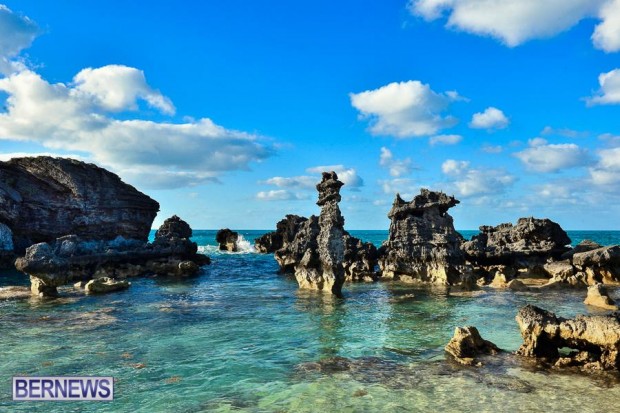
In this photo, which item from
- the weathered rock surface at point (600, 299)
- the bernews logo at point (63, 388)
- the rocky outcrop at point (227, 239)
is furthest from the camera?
the rocky outcrop at point (227, 239)

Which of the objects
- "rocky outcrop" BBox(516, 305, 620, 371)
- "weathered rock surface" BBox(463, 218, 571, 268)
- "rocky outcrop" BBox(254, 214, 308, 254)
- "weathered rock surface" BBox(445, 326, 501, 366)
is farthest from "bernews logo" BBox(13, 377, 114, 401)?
"rocky outcrop" BBox(254, 214, 308, 254)

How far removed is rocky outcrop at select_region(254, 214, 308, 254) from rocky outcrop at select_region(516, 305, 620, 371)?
4870 centimetres

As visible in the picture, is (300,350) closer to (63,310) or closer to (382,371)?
(382,371)

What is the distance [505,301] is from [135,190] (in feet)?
195

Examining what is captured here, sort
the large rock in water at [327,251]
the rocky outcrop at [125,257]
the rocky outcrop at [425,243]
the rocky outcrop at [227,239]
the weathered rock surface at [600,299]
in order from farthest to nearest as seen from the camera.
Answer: the rocky outcrop at [227,239]
the rocky outcrop at [125,257]
the rocky outcrop at [425,243]
the large rock in water at [327,251]
the weathered rock surface at [600,299]

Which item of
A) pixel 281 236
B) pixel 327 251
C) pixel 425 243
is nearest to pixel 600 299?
pixel 425 243

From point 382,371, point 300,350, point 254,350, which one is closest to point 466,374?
point 382,371

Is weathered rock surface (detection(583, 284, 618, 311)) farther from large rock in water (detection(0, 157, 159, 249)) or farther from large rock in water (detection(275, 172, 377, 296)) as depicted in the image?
large rock in water (detection(0, 157, 159, 249))

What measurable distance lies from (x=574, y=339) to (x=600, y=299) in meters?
13.9

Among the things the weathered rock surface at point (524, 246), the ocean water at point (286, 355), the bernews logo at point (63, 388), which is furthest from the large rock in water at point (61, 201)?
the bernews logo at point (63, 388)

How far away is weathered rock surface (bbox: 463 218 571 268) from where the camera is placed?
41.9 metres

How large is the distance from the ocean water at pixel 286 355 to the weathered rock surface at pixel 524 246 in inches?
462

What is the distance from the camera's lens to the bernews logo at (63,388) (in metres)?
12.0

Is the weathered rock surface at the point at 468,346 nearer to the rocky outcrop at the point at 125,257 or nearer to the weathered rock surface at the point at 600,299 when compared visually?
the weathered rock surface at the point at 600,299
